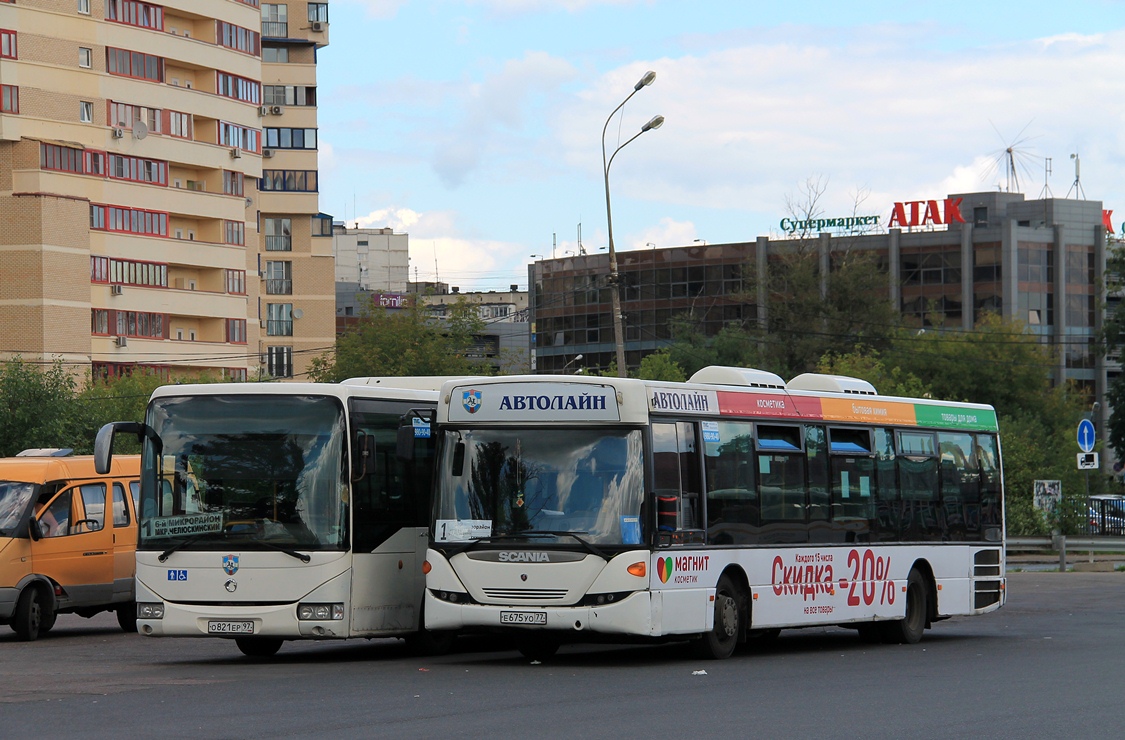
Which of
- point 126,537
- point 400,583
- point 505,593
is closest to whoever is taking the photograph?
point 505,593

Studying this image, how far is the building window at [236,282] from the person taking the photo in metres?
89.8

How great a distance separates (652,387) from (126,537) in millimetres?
9443

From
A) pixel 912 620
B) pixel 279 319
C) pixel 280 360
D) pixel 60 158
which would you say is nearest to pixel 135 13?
pixel 60 158

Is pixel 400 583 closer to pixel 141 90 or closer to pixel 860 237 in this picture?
pixel 141 90

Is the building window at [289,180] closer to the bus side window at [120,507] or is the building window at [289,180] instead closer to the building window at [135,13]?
the building window at [135,13]

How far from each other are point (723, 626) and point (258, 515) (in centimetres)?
478

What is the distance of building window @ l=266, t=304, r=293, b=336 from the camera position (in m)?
104

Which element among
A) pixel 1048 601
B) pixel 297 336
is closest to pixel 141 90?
pixel 297 336

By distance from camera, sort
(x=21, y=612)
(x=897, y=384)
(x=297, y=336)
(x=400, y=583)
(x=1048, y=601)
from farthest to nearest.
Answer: (x=297, y=336) → (x=897, y=384) → (x=1048, y=601) → (x=21, y=612) → (x=400, y=583)

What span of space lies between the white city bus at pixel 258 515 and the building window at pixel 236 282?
73482mm

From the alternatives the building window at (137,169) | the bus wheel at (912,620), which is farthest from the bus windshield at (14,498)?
the building window at (137,169)

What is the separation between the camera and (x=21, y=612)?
21.4 meters

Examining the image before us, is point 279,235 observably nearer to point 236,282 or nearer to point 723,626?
point 236,282

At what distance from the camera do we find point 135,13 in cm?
8294
